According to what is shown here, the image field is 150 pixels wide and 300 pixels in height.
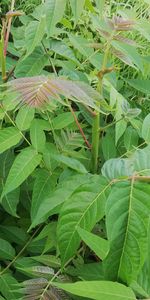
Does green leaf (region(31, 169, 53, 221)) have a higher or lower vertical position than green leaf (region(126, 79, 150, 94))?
lower

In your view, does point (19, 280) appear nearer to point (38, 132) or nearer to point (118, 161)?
point (38, 132)

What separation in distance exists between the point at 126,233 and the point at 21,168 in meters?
0.38

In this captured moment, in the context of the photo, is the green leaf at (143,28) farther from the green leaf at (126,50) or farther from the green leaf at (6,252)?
the green leaf at (6,252)

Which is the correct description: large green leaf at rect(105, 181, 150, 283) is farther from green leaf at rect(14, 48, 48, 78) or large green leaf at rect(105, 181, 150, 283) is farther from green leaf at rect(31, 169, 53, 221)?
green leaf at rect(14, 48, 48, 78)

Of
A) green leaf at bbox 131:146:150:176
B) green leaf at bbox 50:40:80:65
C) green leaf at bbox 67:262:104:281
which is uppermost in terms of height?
green leaf at bbox 50:40:80:65

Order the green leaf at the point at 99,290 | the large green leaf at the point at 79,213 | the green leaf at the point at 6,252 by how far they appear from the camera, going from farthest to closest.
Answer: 1. the green leaf at the point at 6,252
2. the large green leaf at the point at 79,213
3. the green leaf at the point at 99,290

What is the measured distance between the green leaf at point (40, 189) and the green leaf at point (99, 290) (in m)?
0.42

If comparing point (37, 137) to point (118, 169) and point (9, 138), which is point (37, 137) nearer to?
point (9, 138)

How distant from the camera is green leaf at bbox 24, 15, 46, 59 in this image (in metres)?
1.08

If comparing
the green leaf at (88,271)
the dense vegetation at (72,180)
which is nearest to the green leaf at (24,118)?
the dense vegetation at (72,180)

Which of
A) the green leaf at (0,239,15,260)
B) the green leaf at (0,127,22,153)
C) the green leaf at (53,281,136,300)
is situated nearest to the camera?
the green leaf at (53,281,136,300)

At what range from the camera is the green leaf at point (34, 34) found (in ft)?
3.55

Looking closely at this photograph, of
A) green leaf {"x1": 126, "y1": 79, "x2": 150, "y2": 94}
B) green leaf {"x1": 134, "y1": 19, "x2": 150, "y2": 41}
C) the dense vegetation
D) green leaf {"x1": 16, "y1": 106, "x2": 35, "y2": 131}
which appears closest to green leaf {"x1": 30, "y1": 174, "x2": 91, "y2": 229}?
the dense vegetation

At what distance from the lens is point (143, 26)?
126 centimetres
